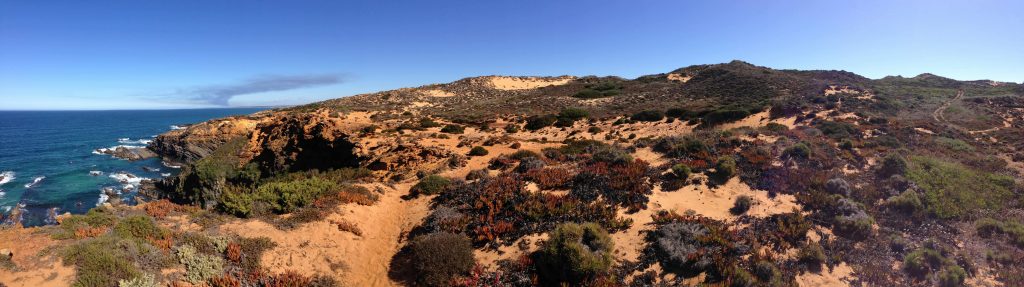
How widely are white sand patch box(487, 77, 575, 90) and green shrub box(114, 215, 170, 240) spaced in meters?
60.5

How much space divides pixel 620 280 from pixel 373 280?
250 inches

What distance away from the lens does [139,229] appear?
994 cm

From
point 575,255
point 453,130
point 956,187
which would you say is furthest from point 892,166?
point 453,130

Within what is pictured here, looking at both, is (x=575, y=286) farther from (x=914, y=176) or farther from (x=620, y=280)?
(x=914, y=176)

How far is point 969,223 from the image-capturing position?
11539 millimetres

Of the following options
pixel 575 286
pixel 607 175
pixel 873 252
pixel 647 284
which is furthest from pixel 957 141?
pixel 575 286

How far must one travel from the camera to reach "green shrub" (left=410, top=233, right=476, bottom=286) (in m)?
10.1

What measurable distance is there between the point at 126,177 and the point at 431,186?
36.1 metres

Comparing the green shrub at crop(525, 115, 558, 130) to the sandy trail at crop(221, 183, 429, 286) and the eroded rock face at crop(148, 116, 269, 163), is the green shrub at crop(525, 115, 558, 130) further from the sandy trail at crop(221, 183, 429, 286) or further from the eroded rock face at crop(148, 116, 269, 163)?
the eroded rock face at crop(148, 116, 269, 163)

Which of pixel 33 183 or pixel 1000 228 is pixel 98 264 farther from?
pixel 33 183

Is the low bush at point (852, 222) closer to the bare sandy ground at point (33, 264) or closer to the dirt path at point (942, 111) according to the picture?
the bare sandy ground at point (33, 264)

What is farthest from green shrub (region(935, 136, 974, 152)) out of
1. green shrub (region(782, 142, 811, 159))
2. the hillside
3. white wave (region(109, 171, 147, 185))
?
white wave (region(109, 171, 147, 185))

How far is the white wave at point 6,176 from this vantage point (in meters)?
33.3

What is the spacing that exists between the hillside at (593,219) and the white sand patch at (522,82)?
46.7m
